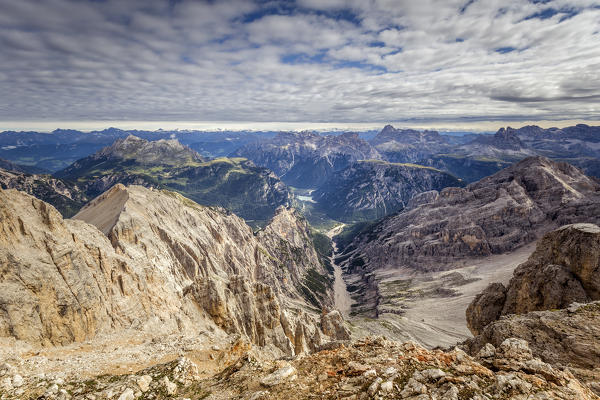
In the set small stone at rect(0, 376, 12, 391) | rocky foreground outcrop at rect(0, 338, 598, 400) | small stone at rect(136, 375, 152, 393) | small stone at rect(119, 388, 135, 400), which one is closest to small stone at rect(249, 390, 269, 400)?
rocky foreground outcrop at rect(0, 338, 598, 400)

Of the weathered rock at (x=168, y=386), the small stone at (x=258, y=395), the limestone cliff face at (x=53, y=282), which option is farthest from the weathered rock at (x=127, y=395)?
the limestone cliff face at (x=53, y=282)

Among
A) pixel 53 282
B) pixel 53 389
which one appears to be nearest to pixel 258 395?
pixel 53 389

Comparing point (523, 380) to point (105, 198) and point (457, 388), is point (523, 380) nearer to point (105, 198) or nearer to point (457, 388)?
point (457, 388)

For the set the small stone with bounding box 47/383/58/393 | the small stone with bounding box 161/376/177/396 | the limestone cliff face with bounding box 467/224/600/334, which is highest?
the small stone with bounding box 47/383/58/393

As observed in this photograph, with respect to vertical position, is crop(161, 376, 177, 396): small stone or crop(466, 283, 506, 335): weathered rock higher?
crop(161, 376, 177, 396): small stone

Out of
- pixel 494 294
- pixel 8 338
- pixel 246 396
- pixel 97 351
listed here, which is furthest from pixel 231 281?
pixel 494 294

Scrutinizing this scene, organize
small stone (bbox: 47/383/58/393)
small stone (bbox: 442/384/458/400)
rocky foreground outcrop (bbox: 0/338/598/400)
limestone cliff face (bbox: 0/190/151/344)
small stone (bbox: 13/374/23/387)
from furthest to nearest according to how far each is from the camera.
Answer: limestone cliff face (bbox: 0/190/151/344) < small stone (bbox: 13/374/23/387) < small stone (bbox: 47/383/58/393) < rocky foreground outcrop (bbox: 0/338/598/400) < small stone (bbox: 442/384/458/400)

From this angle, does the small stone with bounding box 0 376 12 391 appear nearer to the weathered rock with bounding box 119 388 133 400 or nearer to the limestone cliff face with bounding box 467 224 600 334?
the weathered rock with bounding box 119 388 133 400
